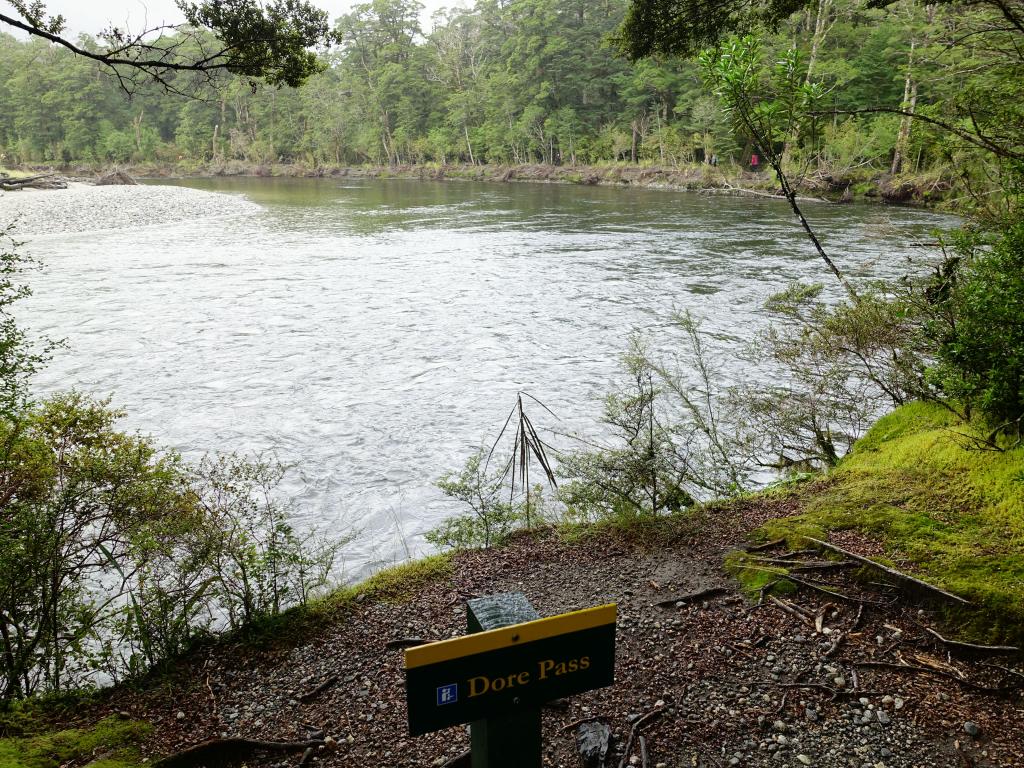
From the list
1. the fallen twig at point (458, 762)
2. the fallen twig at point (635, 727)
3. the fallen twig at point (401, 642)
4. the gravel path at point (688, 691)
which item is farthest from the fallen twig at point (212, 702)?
the fallen twig at point (635, 727)

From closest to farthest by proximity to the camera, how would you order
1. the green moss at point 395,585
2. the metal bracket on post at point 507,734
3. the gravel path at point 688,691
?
the metal bracket on post at point 507,734, the gravel path at point 688,691, the green moss at point 395,585

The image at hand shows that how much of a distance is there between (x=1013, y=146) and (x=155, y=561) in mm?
8990

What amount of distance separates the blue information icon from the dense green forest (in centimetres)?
2604

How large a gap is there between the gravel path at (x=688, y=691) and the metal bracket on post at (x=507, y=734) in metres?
1.68

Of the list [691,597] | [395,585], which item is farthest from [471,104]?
[691,597]

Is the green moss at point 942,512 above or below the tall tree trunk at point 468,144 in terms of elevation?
below

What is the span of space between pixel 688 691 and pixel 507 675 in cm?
247

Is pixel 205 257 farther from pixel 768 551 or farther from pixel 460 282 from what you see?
pixel 768 551

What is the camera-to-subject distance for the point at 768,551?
5.38 metres

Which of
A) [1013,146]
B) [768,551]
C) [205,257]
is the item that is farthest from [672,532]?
[205,257]

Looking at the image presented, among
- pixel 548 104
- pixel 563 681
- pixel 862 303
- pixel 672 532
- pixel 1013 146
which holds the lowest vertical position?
pixel 672 532

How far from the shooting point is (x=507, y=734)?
206cm

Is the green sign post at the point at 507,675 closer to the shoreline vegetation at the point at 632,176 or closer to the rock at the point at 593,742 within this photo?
the rock at the point at 593,742

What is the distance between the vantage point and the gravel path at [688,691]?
346 cm
